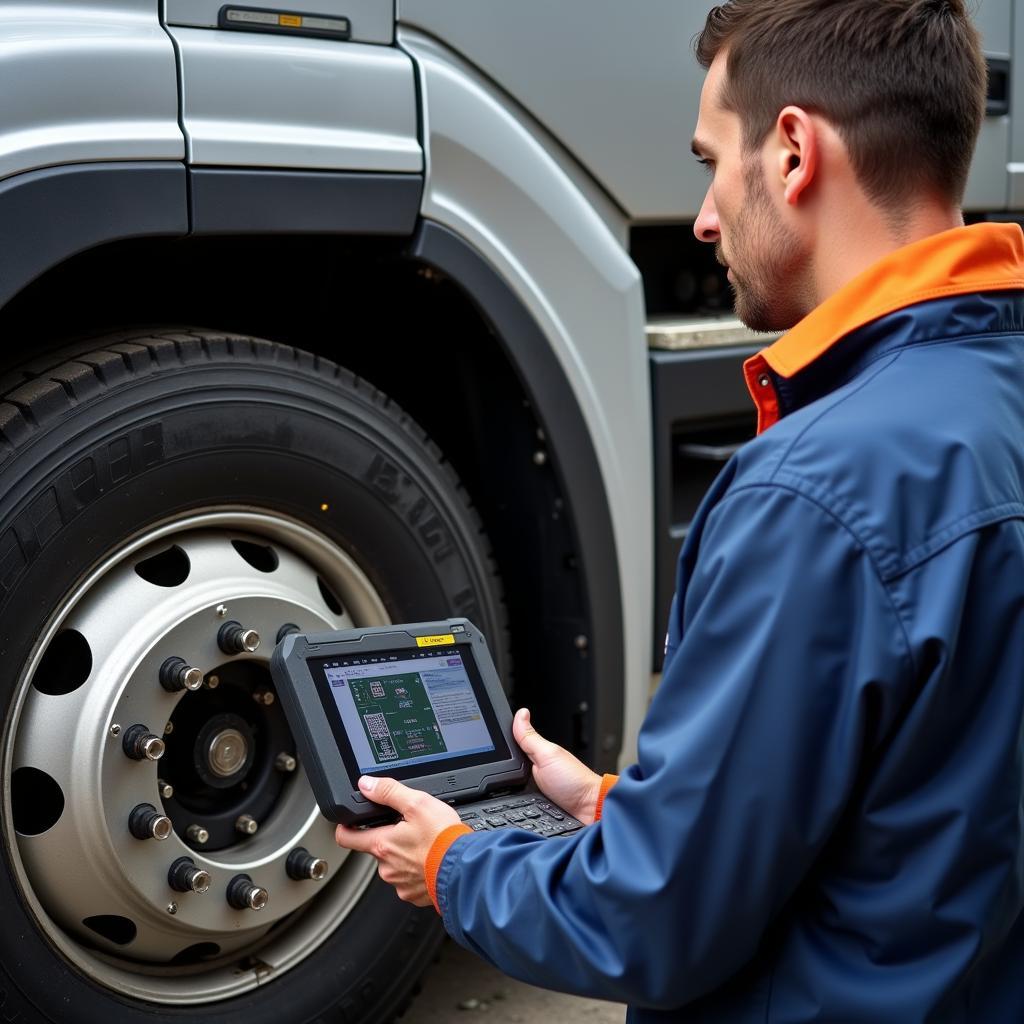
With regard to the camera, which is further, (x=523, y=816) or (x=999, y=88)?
(x=999, y=88)

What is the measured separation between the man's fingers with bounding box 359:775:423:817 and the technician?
0.50 ft

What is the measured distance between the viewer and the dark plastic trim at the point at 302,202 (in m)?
1.95

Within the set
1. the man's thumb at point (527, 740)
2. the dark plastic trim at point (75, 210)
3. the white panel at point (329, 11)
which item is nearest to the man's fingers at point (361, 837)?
the man's thumb at point (527, 740)

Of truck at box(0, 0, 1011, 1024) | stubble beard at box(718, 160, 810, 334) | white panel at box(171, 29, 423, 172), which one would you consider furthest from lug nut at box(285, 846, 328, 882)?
stubble beard at box(718, 160, 810, 334)

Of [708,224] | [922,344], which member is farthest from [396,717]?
[922,344]

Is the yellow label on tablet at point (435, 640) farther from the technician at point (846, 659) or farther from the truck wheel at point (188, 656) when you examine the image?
the technician at point (846, 659)

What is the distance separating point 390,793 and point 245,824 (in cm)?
59

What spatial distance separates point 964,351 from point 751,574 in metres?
0.31

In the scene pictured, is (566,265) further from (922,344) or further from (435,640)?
(922,344)

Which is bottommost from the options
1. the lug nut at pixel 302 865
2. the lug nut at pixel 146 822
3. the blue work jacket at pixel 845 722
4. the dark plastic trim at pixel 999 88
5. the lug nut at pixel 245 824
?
the lug nut at pixel 302 865

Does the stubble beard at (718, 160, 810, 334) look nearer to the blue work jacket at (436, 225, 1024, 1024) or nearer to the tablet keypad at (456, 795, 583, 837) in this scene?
the blue work jacket at (436, 225, 1024, 1024)

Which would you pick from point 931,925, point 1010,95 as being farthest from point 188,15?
point 1010,95

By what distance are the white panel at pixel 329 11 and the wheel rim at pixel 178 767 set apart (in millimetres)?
690

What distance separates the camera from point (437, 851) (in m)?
1.44
